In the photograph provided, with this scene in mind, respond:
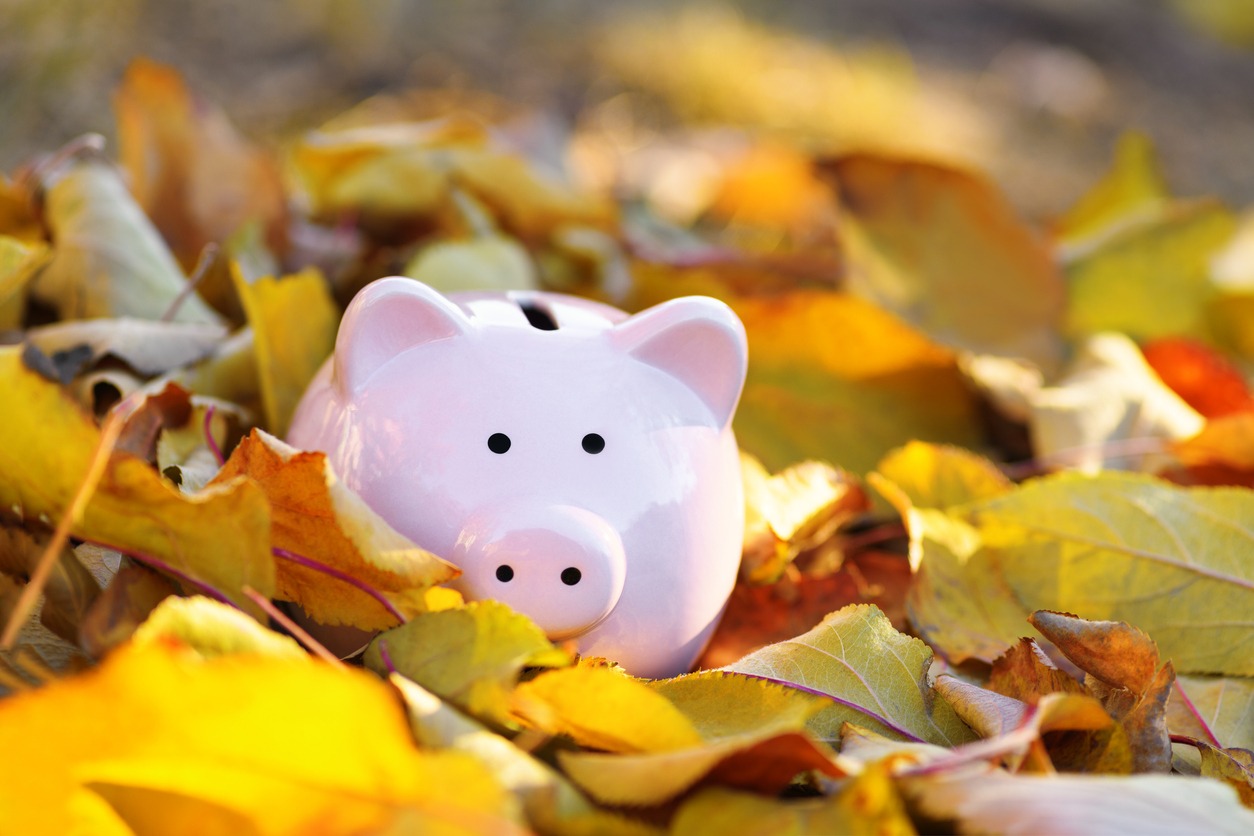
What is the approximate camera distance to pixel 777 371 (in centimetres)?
95

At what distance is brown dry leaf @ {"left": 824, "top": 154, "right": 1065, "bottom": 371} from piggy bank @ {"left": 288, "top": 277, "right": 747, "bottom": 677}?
17.7 inches

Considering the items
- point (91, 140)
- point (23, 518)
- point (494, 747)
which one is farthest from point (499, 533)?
point (91, 140)

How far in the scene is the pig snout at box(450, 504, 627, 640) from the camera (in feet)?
1.80

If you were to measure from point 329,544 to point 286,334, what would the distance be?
0.88ft

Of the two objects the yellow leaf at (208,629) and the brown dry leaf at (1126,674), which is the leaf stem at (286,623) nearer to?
the yellow leaf at (208,629)

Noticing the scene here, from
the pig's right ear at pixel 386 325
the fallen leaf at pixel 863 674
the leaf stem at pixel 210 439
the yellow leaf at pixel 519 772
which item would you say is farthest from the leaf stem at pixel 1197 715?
the leaf stem at pixel 210 439

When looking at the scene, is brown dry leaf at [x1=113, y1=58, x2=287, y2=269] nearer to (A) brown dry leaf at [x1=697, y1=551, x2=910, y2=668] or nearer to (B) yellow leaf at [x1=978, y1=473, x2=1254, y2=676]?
(A) brown dry leaf at [x1=697, y1=551, x2=910, y2=668]

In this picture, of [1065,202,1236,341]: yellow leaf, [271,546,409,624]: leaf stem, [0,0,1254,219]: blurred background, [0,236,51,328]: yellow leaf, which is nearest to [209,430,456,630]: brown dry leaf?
[271,546,409,624]: leaf stem

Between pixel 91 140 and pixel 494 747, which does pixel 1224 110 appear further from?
pixel 494 747

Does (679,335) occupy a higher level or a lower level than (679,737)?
higher

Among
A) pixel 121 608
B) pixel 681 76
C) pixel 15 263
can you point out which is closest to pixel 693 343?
pixel 121 608

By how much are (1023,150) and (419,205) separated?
6.12ft

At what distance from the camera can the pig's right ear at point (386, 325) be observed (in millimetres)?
599

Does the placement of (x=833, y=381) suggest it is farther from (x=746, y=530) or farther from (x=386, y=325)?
(x=386, y=325)
